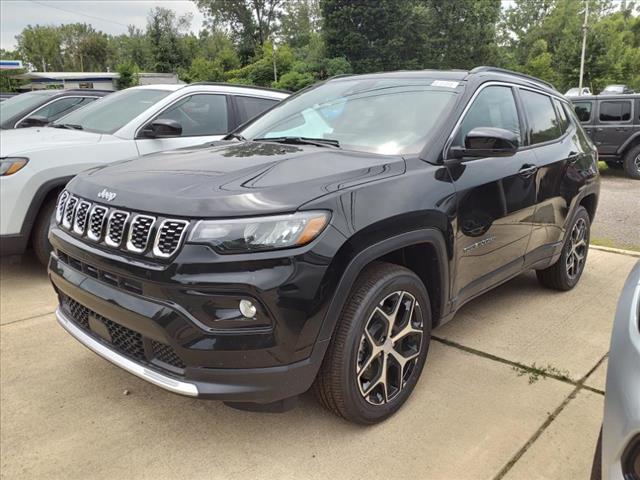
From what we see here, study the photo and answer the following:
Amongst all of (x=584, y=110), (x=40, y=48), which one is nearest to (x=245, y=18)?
(x=40, y=48)

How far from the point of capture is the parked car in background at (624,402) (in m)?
1.38

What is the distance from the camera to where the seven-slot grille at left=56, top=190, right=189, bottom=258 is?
212 centimetres

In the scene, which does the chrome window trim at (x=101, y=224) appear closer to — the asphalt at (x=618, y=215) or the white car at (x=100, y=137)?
the white car at (x=100, y=137)

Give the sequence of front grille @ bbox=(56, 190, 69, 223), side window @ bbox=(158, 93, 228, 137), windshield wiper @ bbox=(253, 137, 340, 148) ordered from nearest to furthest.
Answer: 1. front grille @ bbox=(56, 190, 69, 223)
2. windshield wiper @ bbox=(253, 137, 340, 148)
3. side window @ bbox=(158, 93, 228, 137)

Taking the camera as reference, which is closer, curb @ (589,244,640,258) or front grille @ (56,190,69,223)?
front grille @ (56,190,69,223)

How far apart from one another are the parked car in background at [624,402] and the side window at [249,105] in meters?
4.92

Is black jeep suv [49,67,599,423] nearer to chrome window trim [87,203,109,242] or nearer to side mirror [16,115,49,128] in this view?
chrome window trim [87,203,109,242]

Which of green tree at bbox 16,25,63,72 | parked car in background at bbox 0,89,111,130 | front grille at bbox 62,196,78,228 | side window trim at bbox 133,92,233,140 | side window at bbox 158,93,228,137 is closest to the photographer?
front grille at bbox 62,196,78,228

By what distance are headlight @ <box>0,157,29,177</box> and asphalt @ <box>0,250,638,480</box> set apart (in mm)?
1434

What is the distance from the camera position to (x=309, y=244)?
2121mm

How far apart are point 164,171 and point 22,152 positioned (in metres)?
2.62

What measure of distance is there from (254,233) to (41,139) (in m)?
3.72

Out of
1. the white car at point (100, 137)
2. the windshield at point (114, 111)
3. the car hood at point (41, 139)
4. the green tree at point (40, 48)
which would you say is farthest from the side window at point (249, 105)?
the green tree at point (40, 48)

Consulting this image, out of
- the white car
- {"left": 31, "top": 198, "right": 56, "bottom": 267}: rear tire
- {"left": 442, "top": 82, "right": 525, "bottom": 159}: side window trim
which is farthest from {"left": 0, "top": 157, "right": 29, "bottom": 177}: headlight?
{"left": 442, "top": 82, "right": 525, "bottom": 159}: side window trim
